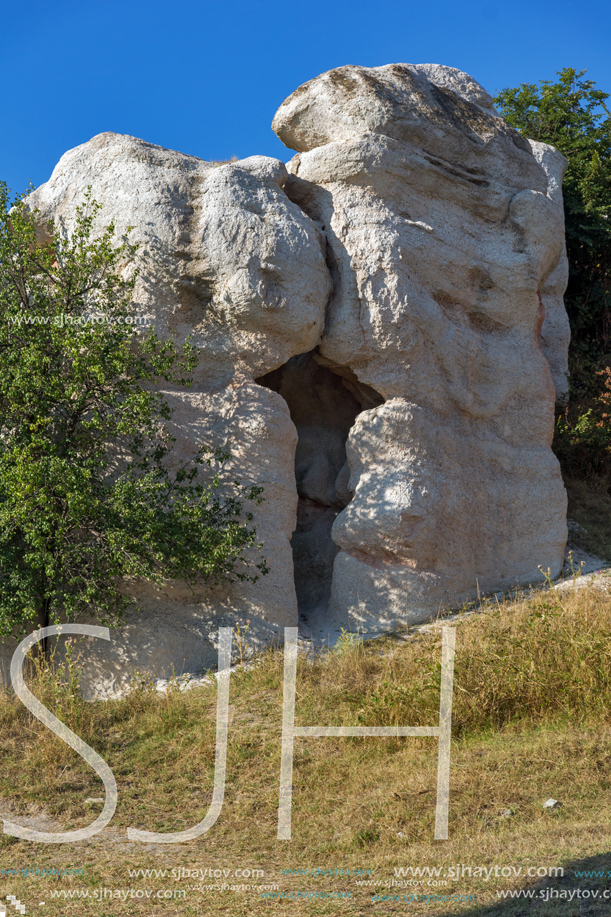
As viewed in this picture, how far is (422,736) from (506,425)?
517 centimetres

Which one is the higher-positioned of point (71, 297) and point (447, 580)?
point (71, 297)

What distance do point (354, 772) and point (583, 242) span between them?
1196 centimetres

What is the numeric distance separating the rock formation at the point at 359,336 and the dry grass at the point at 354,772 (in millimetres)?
1328

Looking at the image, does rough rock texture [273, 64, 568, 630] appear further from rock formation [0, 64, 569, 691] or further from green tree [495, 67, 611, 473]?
green tree [495, 67, 611, 473]

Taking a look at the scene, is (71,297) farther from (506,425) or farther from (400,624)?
(506,425)

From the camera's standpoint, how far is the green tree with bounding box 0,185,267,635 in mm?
7102

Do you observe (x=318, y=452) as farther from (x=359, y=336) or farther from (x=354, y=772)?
(x=354, y=772)

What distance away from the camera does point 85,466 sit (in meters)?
7.34

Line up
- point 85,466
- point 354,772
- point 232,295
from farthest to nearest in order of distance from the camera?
1. point 232,295
2. point 85,466
3. point 354,772

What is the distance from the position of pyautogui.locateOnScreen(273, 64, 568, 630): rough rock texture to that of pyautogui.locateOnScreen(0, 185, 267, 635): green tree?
1.66 metres

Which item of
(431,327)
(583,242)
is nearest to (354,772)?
(431,327)

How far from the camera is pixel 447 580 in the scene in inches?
361

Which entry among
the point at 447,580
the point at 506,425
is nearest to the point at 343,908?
the point at 447,580

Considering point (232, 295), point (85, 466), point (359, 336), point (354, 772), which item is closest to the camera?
point (354, 772)
